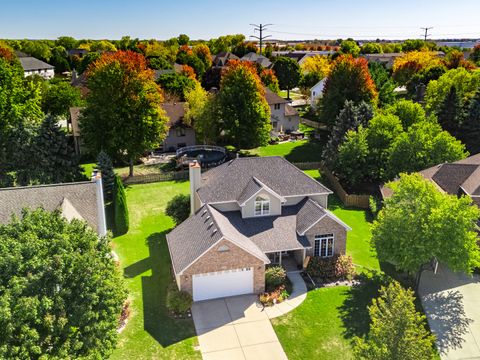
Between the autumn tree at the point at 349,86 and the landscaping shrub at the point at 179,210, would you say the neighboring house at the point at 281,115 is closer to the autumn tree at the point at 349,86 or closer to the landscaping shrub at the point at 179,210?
the autumn tree at the point at 349,86

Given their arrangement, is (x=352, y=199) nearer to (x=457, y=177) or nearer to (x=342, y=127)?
(x=457, y=177)

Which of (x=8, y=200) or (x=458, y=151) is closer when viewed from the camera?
(x=8, y=200)

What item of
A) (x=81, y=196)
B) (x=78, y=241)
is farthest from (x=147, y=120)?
(x=78, y=241)

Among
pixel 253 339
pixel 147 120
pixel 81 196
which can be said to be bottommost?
pixel 253 339

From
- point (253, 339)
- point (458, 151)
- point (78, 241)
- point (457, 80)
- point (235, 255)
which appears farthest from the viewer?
point (457, 80)

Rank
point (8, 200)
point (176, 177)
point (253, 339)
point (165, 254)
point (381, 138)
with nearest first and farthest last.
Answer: point (253, 339), point (8, 200), point (165, 254), point (381, 138), point (176, 177)

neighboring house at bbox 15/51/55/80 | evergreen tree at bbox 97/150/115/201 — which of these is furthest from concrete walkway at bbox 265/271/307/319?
neighboring house at bbox 15/51/55/80

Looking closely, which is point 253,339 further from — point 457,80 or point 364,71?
point 457,80

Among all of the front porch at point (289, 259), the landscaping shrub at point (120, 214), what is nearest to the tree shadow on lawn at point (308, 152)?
the front porch at point (289, 259)
